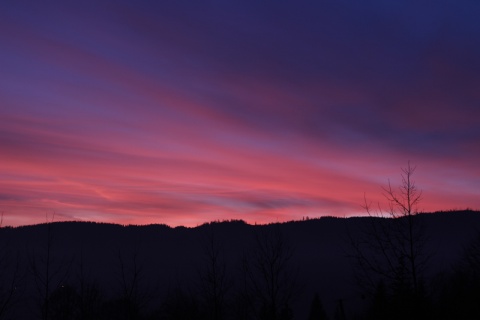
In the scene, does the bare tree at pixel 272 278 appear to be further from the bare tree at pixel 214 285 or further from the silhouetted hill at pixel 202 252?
the silhouetted hill at pixel 202 252

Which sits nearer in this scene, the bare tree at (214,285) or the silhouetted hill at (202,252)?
the bare tree at (214,285)

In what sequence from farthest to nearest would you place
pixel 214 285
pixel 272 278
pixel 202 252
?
pixel 202 252 < pixel 214 285 < pixel 272 278

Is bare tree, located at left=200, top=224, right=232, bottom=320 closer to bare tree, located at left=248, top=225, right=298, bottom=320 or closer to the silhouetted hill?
bare tree, located at left=248, top=225, right=298, bottom=320

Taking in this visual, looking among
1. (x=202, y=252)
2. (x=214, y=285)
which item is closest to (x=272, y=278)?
Result: (x=214, y=285)

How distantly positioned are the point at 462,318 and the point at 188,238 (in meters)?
153

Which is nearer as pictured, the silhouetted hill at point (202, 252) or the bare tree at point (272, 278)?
the bare tree at point (272, 278)

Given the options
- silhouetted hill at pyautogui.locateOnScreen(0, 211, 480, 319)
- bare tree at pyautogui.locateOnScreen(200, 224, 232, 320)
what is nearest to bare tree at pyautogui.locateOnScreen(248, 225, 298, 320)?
bare tree at pyautogui.locateOnScreen(200, 224, 232, 320)

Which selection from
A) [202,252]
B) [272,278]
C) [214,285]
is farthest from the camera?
[202,252]

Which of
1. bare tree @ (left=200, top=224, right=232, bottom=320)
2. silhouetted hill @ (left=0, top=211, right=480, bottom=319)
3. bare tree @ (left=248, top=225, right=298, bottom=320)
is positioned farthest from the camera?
silhouetted hill @ (left=0, top=211, right=480, bottom=319)

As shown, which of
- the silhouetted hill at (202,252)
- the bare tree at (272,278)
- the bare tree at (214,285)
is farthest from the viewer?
the silhouetted hill at (202,252)

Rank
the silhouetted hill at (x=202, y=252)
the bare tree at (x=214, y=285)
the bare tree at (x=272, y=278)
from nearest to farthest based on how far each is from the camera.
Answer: the bare tree at (x=272, y=278), the bare tree at (x=214, y=285), the silhouetted hill at (x=202, y=252)

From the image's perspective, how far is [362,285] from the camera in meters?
13.8

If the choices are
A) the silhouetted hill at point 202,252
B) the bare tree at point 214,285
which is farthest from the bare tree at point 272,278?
the silhouetted hill at point 202,252

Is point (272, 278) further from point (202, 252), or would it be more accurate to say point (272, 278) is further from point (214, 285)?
point (202, 252)
